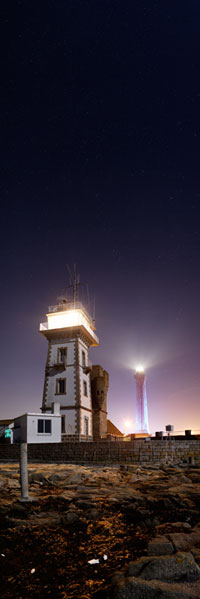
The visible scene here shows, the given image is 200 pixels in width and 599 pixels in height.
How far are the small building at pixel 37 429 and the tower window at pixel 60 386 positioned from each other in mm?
3981

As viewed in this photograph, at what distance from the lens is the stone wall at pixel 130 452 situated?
20.8 metres

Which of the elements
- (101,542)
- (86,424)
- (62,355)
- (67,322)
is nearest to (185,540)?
(101,542)

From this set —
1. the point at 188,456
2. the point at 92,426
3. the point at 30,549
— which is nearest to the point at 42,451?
the point at 188,456

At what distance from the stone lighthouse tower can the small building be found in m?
2.53

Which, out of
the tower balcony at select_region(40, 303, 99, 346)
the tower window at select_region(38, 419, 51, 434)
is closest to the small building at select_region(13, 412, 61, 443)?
the tower window at select_region(38, 419, 51, 434)

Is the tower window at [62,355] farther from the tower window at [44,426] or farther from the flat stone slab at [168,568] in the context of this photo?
the flat stone slab at [168,568]

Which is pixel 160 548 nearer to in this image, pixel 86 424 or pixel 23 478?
pixel 23 478

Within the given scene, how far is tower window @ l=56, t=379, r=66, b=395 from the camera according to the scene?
1310 inches

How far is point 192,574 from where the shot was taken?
4.57 meters

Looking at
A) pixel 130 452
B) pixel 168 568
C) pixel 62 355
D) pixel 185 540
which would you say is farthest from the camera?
pixel 62 355

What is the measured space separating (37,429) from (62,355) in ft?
29.8

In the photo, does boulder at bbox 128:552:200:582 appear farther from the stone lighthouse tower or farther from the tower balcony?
the tower balcony

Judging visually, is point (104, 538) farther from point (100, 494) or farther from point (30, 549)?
point (100, 494)

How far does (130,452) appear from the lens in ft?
68.8
